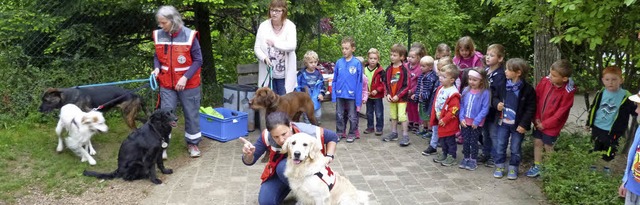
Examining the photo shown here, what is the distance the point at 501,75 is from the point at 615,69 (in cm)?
113

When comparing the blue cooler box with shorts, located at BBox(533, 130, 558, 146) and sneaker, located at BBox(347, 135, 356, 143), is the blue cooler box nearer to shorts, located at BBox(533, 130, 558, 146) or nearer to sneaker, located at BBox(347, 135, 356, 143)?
sneaker, located at BBox(347, 135, 356, 143)

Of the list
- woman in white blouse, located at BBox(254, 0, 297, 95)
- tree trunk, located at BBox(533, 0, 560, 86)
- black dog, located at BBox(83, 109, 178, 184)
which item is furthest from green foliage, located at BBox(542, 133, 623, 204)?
black dog, located at BBox(83, 109, 178, 184)

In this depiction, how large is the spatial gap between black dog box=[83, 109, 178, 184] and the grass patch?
0.21 m

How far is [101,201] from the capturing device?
503cm

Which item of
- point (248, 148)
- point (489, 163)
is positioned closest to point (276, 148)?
point (248, 148)

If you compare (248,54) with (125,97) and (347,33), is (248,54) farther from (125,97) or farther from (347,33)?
(125,97)

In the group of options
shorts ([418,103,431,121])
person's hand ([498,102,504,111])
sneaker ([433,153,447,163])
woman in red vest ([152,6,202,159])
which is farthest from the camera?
shorts ([418,103,431,121])

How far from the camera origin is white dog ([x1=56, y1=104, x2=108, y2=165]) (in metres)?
5.87

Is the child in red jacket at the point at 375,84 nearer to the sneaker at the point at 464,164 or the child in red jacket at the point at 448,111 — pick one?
the child in red jacket at the point at 448,111

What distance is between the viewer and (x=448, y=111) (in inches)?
240

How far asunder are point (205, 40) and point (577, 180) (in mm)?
6492

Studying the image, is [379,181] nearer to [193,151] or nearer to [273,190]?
[273,190]

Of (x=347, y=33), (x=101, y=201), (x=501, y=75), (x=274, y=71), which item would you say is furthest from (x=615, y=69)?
(x=347, y=33)

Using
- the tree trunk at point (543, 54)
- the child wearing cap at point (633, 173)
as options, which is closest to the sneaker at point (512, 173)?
the child wearing cap at point (633, 173)
